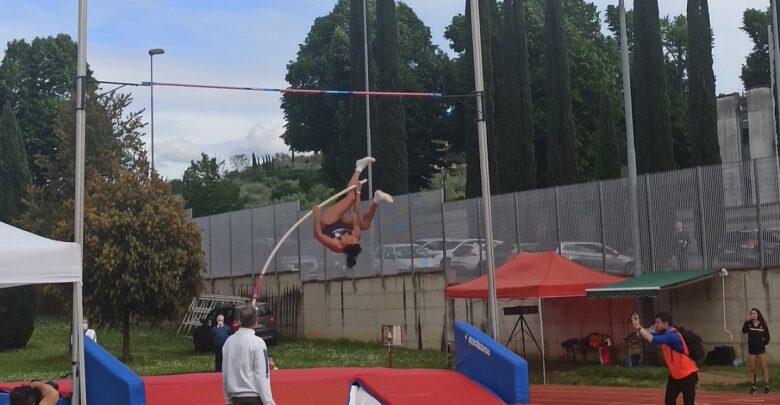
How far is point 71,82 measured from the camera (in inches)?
2682

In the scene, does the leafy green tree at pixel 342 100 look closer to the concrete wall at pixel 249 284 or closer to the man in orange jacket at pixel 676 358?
the concrete wall at pixel 249 284

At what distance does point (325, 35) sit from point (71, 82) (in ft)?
54.7

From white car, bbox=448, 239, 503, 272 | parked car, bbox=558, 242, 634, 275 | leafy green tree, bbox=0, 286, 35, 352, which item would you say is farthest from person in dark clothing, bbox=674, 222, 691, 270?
leafy green tree, bbox=0, 286, 35, 352

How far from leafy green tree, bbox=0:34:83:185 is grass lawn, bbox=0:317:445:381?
2611 cm

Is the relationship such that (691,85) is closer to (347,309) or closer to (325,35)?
→ (347,309)

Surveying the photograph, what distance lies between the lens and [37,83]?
68.8 meters

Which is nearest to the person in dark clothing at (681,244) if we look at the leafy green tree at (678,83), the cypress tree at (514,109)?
the cypress tree at (514,109)

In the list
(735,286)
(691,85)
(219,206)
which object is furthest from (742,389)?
(219,206)

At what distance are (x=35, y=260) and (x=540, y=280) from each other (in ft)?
49.0

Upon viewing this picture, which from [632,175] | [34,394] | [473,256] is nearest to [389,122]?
[473,256]

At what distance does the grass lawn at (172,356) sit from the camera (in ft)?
100

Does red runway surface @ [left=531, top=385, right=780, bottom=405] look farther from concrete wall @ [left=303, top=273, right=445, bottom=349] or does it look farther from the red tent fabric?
concrete wall @ [left=303, top=273, right=445, bottom=349]

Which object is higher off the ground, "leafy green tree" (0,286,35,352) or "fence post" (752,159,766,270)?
"fence post" (752,159,766,270)

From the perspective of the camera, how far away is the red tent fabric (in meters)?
24.8
